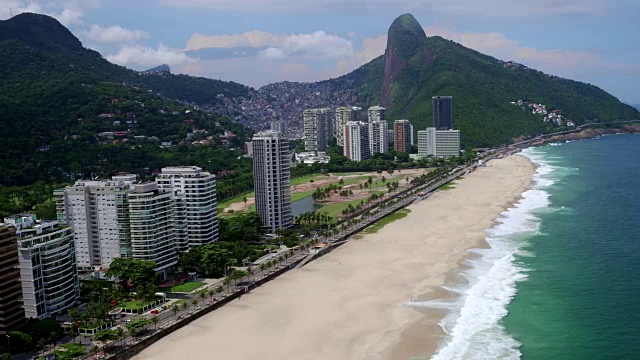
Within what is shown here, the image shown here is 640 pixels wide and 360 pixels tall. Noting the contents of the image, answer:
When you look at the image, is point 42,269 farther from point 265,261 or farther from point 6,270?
point 265,261

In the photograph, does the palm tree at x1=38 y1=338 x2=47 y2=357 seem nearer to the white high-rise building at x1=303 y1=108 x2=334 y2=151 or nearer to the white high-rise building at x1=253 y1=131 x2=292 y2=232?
the white high-rise building at x1=253 y1=131 x2=292 y2=232

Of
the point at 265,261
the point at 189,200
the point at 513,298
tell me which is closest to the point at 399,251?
the point at 265,261

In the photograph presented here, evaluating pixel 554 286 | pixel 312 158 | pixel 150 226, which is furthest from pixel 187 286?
pixel 312 158

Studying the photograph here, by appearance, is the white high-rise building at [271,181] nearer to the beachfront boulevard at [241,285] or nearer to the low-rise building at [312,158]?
the beachfront boulevard at [241,285]

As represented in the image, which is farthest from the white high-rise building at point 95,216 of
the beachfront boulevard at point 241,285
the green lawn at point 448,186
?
the green lawn at point 448,186

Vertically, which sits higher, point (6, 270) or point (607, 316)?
point (6, 270)
